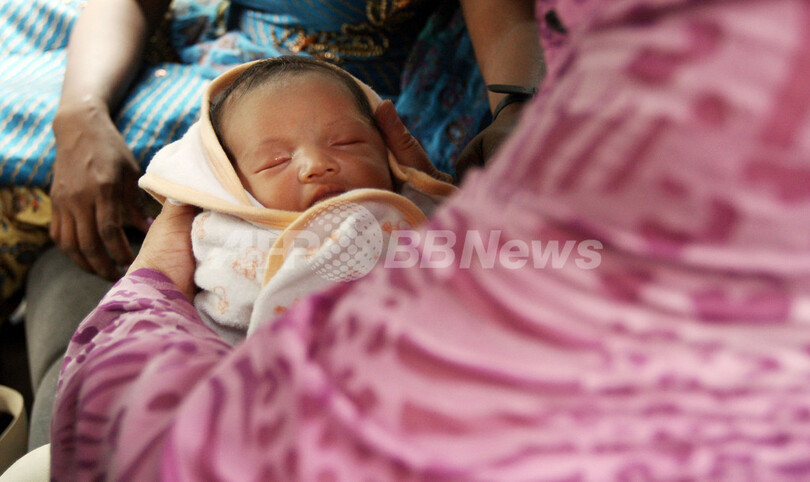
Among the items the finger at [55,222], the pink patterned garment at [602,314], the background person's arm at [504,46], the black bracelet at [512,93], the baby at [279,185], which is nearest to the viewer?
the pink patterned garment at [602,314]

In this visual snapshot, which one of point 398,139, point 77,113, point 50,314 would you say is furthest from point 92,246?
point 398,139

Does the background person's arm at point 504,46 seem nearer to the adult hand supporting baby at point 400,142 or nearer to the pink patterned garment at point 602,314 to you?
the adult hand supporting baby at point 400,142

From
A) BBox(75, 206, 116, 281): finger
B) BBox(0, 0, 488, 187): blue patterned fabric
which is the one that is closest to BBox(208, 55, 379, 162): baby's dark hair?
BBox(0, 0, 488, 187): blue patterned fabric

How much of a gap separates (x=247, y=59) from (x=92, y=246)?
1.95 feet

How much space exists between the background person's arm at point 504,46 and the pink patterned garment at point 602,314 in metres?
0.74

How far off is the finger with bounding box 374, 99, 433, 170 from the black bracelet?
16cm

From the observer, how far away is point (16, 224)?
4.14ft

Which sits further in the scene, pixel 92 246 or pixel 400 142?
pixel 92 246

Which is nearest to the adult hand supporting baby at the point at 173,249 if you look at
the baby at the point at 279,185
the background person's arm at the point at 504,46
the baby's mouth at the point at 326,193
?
the baby at the point at 279,185

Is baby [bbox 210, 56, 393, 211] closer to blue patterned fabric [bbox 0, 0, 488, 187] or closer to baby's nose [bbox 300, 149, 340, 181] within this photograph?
baby's nose [bbox 300, 149, 340, 181]

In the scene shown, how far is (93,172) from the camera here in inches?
44.9

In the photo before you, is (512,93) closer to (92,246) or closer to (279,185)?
(279,185)

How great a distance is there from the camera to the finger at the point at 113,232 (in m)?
1.15

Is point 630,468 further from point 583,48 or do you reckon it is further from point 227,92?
point 227,92
